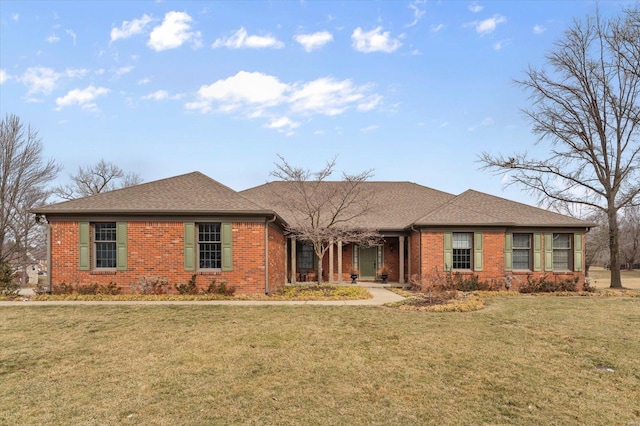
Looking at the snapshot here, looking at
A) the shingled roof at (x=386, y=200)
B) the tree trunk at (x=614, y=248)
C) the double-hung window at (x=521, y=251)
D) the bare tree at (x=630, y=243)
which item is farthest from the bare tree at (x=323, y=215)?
the bare tree at (x=630, y=243)

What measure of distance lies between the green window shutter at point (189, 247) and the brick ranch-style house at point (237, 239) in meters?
0.04

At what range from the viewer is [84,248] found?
45.6ft

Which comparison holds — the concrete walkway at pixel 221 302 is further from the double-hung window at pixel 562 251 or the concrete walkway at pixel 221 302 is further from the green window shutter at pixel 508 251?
the double-hung window at pixel 562 251

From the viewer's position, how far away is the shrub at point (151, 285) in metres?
13.8

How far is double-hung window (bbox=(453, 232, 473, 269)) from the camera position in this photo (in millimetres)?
16797

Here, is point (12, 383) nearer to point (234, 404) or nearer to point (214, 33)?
point (234, 404)

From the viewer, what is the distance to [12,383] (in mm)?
5461

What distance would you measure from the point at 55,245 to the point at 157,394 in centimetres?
1155

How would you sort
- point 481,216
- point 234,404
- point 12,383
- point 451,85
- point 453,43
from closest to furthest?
1. point 234,404
2. point 12,383
3. point 453,43
4. point 451,85
5. point 481,216

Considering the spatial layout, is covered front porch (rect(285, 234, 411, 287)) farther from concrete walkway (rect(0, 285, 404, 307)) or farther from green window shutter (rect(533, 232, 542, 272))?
concrete walkway (rect(0, 285, 404, 307))

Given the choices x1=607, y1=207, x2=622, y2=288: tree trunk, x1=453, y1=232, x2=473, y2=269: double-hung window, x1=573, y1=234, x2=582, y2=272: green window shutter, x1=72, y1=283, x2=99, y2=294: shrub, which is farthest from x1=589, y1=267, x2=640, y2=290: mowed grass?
x1=72, y1=283, x2=99, y2=294: shrub

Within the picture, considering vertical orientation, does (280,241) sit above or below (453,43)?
below

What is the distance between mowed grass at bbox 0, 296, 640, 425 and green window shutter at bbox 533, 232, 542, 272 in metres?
6.57

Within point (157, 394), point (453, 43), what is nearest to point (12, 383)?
point (157, 394)
